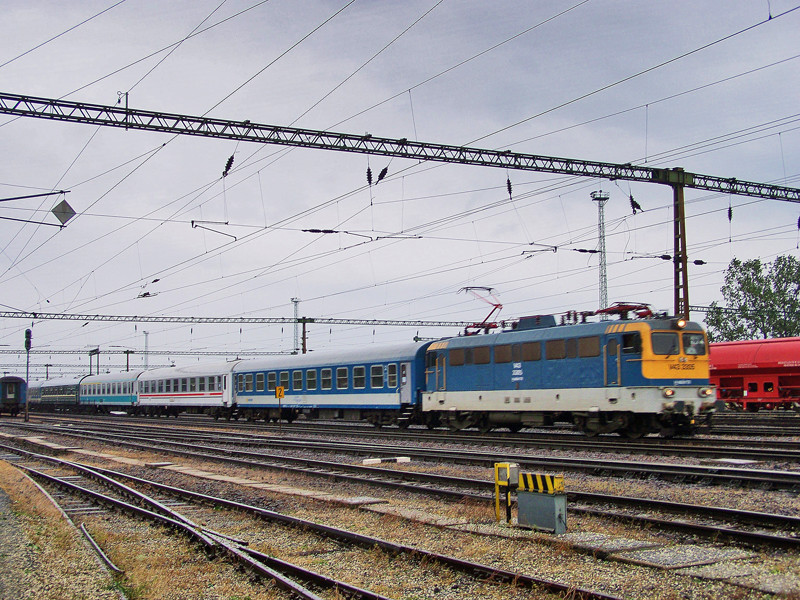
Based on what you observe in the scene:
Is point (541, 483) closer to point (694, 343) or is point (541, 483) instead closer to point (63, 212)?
point (694, 343)

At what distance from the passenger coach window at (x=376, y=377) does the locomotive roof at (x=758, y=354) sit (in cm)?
1711

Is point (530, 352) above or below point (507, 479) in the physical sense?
above

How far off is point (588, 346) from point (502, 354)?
3.66 metres

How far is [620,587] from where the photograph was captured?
752 centimetres

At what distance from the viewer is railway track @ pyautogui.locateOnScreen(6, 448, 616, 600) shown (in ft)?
25.2

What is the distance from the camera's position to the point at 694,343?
21.8 meters

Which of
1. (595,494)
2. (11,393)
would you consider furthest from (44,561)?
(11,393)

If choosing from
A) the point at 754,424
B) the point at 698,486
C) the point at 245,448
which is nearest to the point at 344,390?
the point at 245,448

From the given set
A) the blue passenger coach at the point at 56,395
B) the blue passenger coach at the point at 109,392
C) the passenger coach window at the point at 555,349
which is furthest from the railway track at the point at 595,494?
the blue passenger coach at the point at 56,395

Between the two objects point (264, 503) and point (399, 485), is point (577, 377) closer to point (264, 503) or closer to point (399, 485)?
point (399, 485)

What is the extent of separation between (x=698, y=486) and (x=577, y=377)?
9376 millimetres

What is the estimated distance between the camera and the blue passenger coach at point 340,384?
3058 cm

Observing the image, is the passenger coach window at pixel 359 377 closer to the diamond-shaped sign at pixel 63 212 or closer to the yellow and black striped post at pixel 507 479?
the diamond-shaped sign at pixel 63 212

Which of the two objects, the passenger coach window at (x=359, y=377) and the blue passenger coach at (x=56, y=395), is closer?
the passenger coach window at (x=359, y=377)
